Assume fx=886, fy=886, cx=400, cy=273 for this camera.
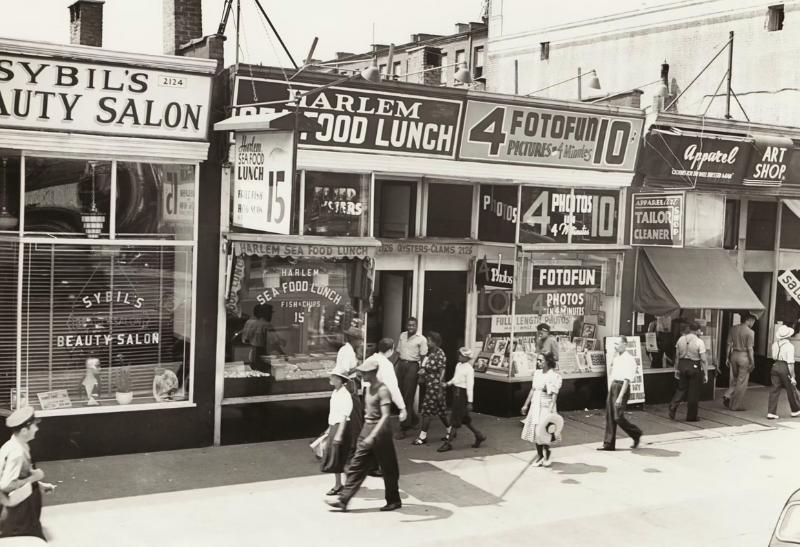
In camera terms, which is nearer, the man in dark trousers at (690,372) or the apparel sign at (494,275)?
the apparel sign at (494,275)

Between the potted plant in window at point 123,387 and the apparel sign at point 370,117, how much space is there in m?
3.93

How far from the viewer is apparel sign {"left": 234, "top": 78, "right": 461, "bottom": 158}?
1258 centimetres

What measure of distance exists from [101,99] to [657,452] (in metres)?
9.59

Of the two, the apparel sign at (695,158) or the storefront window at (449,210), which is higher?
the apparel sign at (695,158)

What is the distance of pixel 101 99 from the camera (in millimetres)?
11422

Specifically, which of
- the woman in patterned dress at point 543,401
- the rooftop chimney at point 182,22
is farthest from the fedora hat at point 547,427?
the rooftop chimney at point 182,22

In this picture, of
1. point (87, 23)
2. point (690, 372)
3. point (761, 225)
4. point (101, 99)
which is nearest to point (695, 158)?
point (761, 225)

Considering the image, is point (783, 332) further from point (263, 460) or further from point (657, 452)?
point (263, 460)

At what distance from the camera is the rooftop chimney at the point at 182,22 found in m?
13.8

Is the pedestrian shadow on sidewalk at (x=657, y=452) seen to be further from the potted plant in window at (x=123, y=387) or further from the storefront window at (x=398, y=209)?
the potted plant in window at (x=123, y=387)

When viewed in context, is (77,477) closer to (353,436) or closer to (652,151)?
(353,436)

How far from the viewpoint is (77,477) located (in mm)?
11094

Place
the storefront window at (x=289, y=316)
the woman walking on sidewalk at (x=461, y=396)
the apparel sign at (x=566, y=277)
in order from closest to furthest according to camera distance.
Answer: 1. the storefront window at (x=289, y=316)
2. the woman walking on sidewalk at (x=461, y=396)
3. the apparel sign at (x=566, y=277)

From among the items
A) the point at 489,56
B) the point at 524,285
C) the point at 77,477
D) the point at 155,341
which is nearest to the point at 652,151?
the point at 524,285
